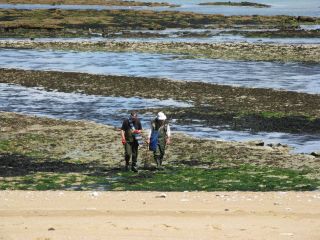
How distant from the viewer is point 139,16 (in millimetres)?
122188

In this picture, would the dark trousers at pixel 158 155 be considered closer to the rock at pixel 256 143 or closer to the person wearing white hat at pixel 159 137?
the person wearing white hat at pixel 159 137

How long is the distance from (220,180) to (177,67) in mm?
33772

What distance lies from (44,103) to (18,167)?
1563 cm

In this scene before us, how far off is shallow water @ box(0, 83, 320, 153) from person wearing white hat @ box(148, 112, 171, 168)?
5.54 meters

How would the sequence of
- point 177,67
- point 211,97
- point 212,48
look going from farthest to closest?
point 212,48 → point 177,67 → point 211,97

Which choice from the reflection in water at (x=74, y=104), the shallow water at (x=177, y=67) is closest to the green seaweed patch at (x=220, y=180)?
the reflection in water at (x=74, y=104)

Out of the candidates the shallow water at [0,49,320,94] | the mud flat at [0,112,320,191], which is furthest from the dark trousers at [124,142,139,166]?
the shallow water at [0,49,320,94]

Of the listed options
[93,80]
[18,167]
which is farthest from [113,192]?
[93,80]

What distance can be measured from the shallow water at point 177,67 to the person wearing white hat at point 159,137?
19188mm

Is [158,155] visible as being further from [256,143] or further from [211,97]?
[211,97]

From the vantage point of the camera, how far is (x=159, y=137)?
71.0 ft

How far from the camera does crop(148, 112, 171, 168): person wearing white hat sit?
21375 mm

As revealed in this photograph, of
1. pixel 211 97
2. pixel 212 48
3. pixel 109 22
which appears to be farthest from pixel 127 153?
pixel 109 22

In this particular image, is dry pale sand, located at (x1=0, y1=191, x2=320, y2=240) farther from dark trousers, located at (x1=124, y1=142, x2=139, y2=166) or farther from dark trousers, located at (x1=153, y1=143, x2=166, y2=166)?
dark trousers, located at (x1=153, y1=143, x2=166, y2=166)
